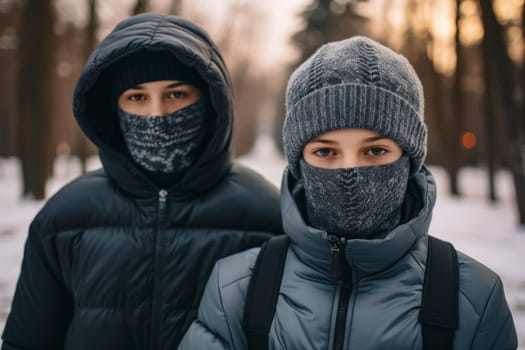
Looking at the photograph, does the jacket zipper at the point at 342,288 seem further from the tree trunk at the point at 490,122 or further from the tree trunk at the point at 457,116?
the tree trunk at the point at 457,116

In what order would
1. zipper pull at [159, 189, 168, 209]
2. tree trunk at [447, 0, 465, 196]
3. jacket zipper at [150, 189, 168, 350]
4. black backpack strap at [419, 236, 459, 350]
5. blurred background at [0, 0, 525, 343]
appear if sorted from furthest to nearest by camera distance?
1. tree trunk at [447, 0, 465, 196]
2. blurred background at [0, 0, 525, 343]
3. zipper pull at [159, 189, 168, 209]
4. jacket zipper at [150, 189, 168, 350]
5. black backpack strap at [419, 236, 459, 350]

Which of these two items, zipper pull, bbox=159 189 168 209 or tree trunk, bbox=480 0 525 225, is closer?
zipper pull, bbox=159 189 168 209

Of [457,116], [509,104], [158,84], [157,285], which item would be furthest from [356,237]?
[457,116]

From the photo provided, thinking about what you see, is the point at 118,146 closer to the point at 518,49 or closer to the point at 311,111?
the point at 311,111

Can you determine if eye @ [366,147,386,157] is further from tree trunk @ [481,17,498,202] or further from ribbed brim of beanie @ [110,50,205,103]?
tree trunk @ [481,17,498,202]

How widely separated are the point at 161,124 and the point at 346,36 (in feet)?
70.3

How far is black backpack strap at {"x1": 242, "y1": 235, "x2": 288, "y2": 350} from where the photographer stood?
67.6 inches

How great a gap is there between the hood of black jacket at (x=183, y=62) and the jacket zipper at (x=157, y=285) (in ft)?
0.30

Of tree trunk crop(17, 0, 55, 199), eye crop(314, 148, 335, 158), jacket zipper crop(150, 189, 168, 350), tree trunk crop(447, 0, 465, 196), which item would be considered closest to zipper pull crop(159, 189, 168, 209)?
jacket zipper crop(150, 189, 168, 350)

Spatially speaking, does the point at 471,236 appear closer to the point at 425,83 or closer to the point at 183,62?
the point at 183,62

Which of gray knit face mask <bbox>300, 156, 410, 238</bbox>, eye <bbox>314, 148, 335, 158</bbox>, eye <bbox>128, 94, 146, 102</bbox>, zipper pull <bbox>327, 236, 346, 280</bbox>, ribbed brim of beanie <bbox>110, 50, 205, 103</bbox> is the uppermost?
ribbed brim of beanie <bbox>110, 50, 205, 103</bbox>

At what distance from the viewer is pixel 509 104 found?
10.0 meters

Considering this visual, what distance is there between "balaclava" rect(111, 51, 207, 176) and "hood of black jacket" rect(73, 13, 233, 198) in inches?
2.2

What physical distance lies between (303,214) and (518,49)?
65.0 ft
